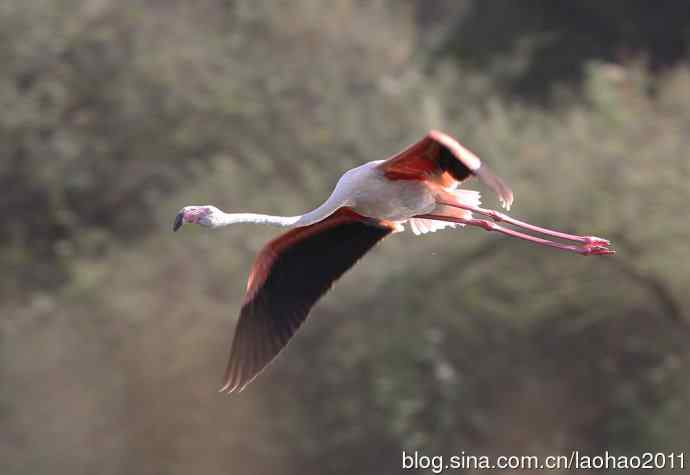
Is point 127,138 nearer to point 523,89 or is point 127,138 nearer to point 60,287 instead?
point 60,287

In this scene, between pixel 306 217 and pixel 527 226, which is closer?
pixel 306 217

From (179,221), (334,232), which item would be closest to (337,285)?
→ (334,232)

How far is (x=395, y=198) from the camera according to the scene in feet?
27.8

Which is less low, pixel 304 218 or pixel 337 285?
pixel 337 285

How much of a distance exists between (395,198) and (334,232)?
0.81m

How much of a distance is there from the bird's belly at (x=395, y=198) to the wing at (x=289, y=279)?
1.33 ft

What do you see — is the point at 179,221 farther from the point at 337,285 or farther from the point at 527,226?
the point at 337,285

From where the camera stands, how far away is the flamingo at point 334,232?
27.7 ft

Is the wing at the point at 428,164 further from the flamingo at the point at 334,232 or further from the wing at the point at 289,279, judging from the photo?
the wing at the point at 289,279

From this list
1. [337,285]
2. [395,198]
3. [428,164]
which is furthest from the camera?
[337,285]

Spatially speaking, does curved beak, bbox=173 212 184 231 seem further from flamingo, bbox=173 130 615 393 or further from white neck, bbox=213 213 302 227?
white neck, bbox=213 213 302 227

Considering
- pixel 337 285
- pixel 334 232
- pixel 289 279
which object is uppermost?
pixel 337 285

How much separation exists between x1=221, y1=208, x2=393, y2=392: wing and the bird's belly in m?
0.41

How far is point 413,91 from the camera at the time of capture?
17.4 meters
